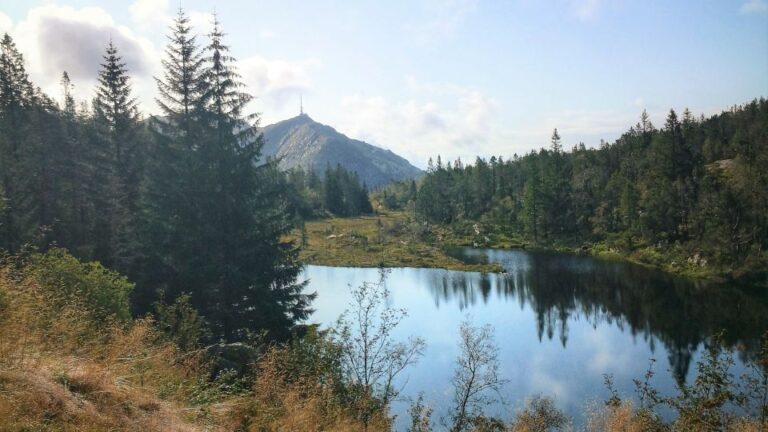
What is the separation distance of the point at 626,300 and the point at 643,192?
49.5 m

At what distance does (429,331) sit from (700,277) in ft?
147

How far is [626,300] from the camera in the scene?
191 feet

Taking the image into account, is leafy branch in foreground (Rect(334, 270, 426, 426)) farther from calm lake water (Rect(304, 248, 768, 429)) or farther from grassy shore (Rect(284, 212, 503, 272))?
grassy shore (Rect(284, 212, 503, 272))

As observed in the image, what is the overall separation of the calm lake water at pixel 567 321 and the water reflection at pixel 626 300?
0.39ft

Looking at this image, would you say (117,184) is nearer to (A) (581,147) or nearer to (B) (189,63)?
(B) (189,63)

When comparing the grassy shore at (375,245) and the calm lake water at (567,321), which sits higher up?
the grassy shore at (375,245)

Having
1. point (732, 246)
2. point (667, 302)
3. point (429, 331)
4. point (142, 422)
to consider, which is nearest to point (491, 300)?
point (429, 331)

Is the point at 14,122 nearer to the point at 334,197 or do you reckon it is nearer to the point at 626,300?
the point at 626,300

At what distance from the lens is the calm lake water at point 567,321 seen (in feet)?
116

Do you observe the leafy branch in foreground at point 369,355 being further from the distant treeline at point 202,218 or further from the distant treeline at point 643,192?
the distant treeline at point 643,192

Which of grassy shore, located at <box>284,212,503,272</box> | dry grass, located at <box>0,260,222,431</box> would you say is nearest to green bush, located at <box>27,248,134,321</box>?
dry grass, located at <box>0,260,222,431</box>

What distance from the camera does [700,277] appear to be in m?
67.0

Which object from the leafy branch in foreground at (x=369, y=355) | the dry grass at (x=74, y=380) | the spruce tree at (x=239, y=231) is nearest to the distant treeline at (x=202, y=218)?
the spruce tree at (x=239, y=231)

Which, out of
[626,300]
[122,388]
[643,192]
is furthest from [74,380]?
Answer: [643,192]
